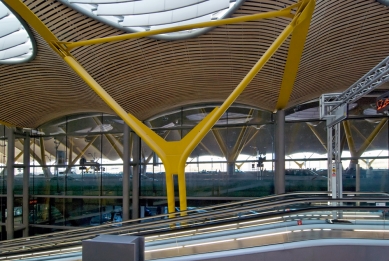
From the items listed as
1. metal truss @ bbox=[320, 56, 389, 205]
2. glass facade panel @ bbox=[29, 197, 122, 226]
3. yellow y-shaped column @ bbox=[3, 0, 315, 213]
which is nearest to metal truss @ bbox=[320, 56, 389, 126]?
metal truss @ bbox=[320, 56, 389, 205]

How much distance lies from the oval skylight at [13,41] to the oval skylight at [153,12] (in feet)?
8.39

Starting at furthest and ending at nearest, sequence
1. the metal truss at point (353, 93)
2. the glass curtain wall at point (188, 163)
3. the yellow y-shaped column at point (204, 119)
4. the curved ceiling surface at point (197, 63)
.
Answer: the glass curtain wall at point (188, 163) → the curved ceiling surface at point (197, 63) → the yellow y-shaped column at point (204, 119) → the metal truss at point (353, 93)

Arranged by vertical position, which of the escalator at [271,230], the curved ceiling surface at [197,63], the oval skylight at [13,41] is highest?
the oval skylight at [13,41]

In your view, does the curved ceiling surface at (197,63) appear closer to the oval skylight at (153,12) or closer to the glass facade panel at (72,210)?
the oval skylight at (153,12)

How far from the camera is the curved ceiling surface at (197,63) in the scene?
9.62 metres

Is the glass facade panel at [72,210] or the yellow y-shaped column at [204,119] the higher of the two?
the yellow y-shaped column at [204,119]

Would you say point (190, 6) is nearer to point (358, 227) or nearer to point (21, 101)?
point (358, 227)

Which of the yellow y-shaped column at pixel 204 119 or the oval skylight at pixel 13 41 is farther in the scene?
the oval skylight at pixel 13 41

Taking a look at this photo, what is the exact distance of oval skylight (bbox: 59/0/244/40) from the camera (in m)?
9.77

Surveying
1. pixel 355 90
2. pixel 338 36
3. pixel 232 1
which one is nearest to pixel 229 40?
pixel 232 1

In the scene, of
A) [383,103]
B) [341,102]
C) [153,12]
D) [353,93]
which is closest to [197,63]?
[153,12]

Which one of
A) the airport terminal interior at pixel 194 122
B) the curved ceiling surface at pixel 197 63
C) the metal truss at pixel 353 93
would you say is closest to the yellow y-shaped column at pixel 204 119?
the airport terminal interior at pixel 194 122

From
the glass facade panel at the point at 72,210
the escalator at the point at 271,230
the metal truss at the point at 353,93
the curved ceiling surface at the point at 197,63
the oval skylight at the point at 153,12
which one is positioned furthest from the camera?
the glass facade panel at the point at 72,210

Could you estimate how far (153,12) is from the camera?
1035cm
